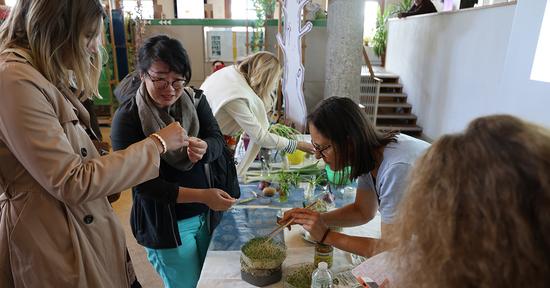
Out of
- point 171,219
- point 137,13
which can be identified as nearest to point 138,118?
point 171,219

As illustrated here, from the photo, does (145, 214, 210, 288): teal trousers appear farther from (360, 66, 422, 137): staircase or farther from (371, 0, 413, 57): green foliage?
(371, 0, 413, 57): green foliage

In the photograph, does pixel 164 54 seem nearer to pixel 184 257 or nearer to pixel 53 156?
pixel 53 156

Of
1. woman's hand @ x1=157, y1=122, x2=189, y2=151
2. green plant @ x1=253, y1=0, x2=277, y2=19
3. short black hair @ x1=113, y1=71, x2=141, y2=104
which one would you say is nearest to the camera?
woman's hand @ x1=157, y1=122, x2=189, y2=151

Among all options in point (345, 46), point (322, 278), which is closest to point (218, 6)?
point (345, 46)

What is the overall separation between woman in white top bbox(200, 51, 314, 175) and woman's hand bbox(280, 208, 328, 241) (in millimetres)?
880

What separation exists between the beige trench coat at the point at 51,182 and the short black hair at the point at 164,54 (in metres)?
0.34

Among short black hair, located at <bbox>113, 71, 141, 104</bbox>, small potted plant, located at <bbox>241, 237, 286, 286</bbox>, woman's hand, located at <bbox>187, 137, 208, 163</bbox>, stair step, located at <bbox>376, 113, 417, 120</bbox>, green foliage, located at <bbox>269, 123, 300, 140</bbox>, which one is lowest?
stair step, located at <bbox>376, 113, 417, 120</bbox>

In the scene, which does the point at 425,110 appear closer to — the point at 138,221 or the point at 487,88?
the point at 487,88

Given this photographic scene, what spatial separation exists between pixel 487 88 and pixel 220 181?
4.17 metres

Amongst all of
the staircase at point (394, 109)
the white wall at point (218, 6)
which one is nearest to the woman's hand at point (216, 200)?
the staircase at point (394, 109)

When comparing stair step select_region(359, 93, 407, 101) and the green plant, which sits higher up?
the green plant

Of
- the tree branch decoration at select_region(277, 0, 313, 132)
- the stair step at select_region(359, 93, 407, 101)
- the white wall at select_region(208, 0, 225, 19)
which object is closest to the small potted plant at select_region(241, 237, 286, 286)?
the tree branch decoration at select_region(277, 0, 313, 132)

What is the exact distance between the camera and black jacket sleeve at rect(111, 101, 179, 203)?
4.20 feet

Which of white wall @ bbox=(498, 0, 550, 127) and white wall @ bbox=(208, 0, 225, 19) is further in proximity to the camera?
white wall @ bbox=(208, 0, 225, 19)
